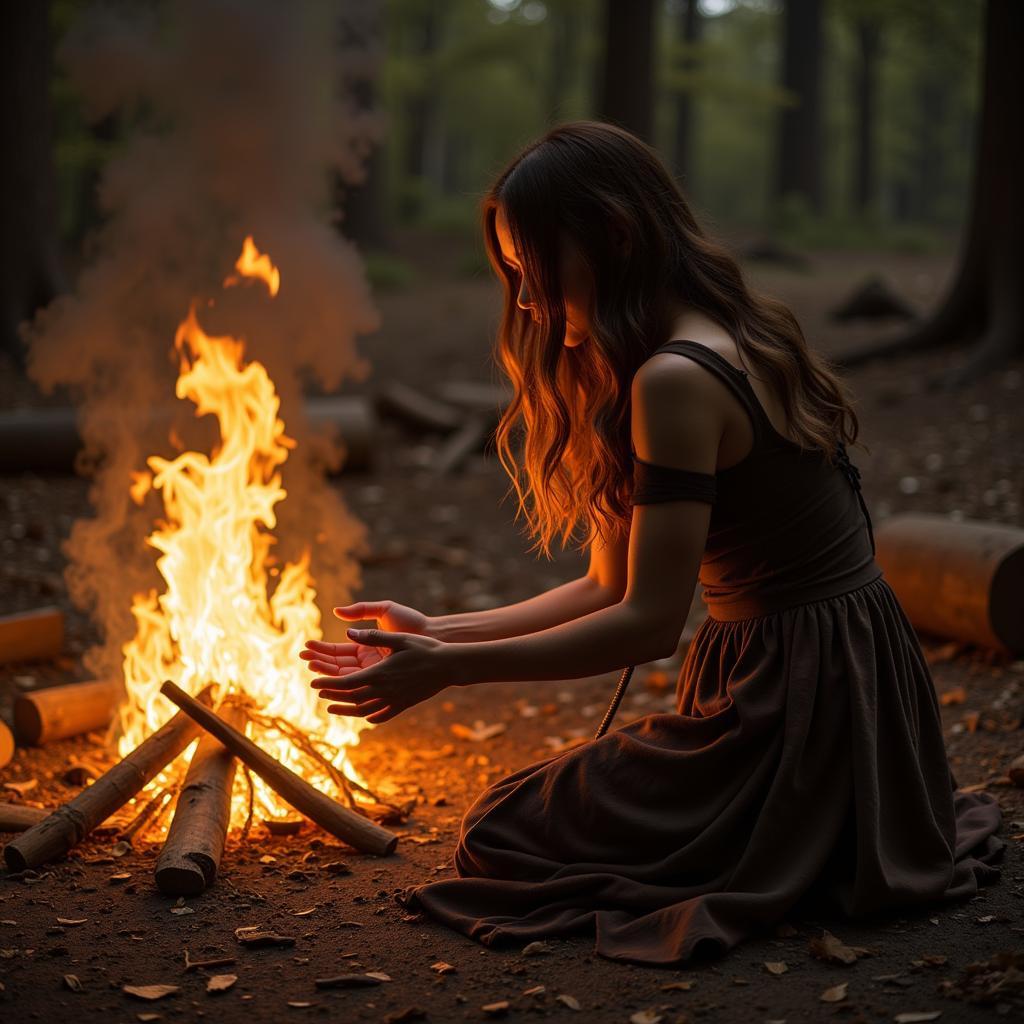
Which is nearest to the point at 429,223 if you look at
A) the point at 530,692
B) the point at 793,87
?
the point at 793,87

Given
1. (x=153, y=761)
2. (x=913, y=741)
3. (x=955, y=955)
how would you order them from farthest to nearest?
(x=153, y=761)
(x=913, y=741)
(x=955, y=955)

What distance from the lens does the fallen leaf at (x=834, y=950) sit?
2809 mm

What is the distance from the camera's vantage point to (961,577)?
515cm

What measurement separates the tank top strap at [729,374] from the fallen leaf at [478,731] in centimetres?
236

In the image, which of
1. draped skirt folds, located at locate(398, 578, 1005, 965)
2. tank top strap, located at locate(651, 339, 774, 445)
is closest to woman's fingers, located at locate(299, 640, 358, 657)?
draped skirt folds, located at locate(398, 578, 1005, 965)

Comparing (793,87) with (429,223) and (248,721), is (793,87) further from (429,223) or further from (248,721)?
(248,721)

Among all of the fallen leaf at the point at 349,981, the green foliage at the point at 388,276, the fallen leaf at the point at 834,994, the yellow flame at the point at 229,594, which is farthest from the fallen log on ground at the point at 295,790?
the green foliage at the point at 388,276

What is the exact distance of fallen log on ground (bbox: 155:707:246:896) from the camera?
10.8 feet

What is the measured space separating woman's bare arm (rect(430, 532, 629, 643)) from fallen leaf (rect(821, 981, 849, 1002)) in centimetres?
117

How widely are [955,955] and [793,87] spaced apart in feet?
77.4

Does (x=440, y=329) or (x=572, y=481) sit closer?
(x=572, y=481)

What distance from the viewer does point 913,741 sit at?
316cm

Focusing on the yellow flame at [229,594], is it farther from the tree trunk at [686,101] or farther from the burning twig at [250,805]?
the tree trunk at [686,101]

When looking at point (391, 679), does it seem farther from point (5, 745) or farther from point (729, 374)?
point (5, 745)
